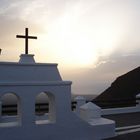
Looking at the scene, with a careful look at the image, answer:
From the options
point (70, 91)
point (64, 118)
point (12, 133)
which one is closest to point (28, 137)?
point (12, 133)

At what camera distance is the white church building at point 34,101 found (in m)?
11.2

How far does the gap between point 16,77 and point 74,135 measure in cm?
303

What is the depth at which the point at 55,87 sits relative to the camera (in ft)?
39.0

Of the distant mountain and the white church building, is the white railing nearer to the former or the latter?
the white church building

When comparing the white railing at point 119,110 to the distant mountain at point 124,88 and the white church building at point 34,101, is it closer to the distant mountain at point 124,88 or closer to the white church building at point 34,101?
the white church building at point 34,101

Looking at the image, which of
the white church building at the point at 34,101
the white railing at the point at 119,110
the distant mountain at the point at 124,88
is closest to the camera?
the white church building at the point at 34,101

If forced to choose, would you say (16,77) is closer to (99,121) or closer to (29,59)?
(29,59)

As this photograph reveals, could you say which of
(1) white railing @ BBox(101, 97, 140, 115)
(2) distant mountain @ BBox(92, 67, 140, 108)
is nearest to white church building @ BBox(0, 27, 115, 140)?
(1) white railing @ BBox(101, 97, 140, 115)

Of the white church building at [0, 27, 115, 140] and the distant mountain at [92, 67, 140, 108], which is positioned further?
the distant mountain at [92, 67, 140, 108]

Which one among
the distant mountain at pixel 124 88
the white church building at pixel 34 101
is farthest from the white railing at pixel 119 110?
the distant mountain at pixel 124 88

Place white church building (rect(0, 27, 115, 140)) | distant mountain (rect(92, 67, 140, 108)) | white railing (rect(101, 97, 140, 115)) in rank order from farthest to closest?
distant mountain (rect(92, 67, 140, 108)), white railing (rect(101, 97, 140, 115)), white church building (rect(0, 27, 115, 140))

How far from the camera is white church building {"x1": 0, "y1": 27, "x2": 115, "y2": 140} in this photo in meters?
11.2

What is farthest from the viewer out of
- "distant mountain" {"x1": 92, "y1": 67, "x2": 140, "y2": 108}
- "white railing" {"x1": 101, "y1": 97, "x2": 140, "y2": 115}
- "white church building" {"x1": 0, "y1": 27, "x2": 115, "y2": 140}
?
"distant mountain" {"x1": 92, "y1": 67, "x2": 140, "y2": 108}

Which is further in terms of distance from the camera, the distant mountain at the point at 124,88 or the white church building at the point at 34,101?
the distant mountain at the point at 124,88
